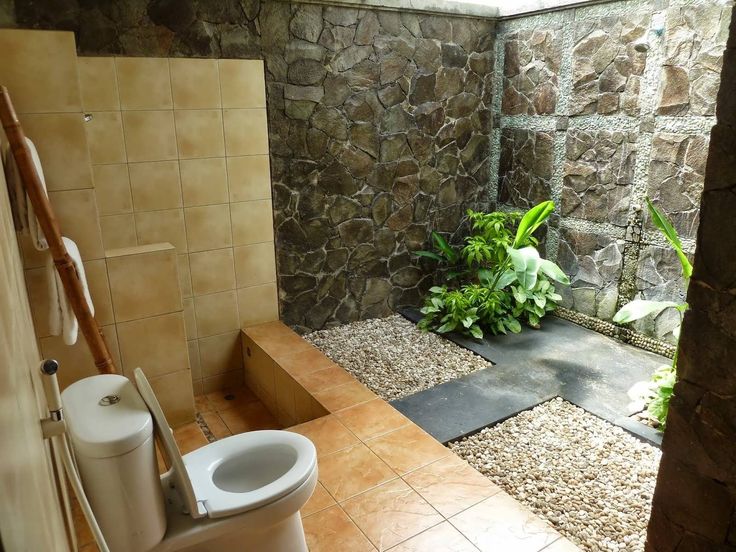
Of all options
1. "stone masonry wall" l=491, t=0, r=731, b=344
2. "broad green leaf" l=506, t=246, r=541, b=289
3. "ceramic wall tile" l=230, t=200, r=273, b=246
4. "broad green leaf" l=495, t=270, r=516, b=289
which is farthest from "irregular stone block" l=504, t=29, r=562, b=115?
"ceramic wall tile" l=230, t=200, r=273, b=246

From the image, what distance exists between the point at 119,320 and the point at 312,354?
111cm

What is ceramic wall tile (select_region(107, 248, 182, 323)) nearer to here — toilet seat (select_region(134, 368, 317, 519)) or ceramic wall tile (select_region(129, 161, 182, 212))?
ceramic wall tile (select_region(129, 161, 182, 212))

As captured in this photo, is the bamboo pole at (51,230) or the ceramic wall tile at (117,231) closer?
the bamboo pole at (51,230)

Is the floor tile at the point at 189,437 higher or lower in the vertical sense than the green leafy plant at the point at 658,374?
lower

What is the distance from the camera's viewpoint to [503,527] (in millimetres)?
2066

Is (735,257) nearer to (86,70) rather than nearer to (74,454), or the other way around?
(74,454)

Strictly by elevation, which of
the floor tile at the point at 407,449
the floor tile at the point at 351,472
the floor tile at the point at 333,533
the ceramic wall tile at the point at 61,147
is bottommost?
the floor tile at the point at 333,533

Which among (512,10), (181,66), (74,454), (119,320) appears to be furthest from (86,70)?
(512,10)

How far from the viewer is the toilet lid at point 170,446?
1622 mm

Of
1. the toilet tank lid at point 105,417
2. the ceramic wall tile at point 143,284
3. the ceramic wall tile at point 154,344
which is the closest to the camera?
the toilet tank lid at point 105,417

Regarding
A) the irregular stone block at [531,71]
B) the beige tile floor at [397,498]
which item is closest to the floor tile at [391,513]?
the beige tile floor at [397,498]

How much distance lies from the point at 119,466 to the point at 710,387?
62.5 inches

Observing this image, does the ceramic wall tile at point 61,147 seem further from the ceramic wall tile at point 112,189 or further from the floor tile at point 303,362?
the floor tile at point 303,362

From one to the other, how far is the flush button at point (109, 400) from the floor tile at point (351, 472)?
39.0 inches
